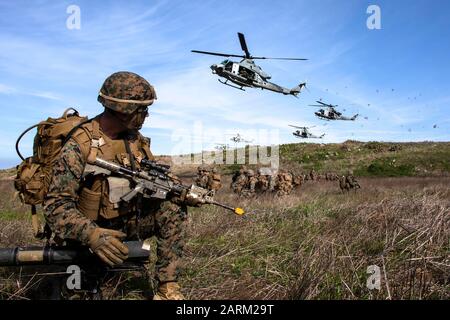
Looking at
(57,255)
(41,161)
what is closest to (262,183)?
(41,161)

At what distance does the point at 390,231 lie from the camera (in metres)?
4.20

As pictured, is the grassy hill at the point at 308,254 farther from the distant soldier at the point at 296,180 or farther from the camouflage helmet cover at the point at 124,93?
the distant soldier at the point at 296,180

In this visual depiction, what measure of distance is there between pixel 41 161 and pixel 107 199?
1.79ft

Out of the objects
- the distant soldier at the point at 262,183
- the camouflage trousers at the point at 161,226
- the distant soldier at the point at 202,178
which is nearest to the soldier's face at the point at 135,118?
the camouflage trousers at the point at 161,226

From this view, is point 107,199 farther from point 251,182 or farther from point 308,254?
point 251,182

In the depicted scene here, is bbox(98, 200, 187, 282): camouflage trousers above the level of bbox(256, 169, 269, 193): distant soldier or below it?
above

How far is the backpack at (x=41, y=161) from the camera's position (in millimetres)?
3100

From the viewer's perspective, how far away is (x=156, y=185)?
3244mm

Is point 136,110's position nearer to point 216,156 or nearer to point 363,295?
point 363,295

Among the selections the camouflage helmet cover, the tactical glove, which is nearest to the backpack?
the camouflage helmet cover

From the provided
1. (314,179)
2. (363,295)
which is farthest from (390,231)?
(314,179)

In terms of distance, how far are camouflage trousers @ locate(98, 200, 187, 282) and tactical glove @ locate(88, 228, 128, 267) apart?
62 centimetres

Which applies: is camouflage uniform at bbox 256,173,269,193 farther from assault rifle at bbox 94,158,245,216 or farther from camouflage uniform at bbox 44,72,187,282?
assault rifle at bbox 94,158,245,216

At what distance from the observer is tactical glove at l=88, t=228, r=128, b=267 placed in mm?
2736
